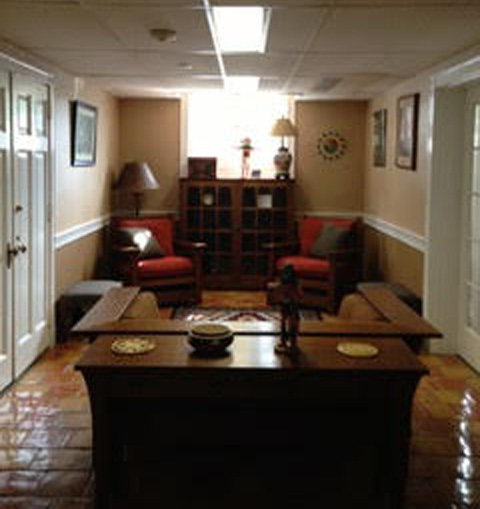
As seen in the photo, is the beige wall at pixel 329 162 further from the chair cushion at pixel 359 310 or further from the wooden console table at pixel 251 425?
the wooden console table at pixel 251 425

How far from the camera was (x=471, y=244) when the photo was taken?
515cm

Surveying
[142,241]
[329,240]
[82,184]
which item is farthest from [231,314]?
[82,184]

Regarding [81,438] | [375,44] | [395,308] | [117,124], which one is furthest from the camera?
[117,124]

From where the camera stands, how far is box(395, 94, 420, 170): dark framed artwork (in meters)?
5.77

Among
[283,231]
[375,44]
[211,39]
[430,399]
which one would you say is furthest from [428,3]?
[283,231]

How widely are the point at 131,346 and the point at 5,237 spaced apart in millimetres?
1814

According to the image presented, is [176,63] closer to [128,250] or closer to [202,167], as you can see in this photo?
[128,250]

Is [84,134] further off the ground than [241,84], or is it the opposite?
[241,84]

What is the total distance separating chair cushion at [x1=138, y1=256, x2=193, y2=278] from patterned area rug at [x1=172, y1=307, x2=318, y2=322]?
0.37 meters

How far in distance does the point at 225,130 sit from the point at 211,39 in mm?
4094

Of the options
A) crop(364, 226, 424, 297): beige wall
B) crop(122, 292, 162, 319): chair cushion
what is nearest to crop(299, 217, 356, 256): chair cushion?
crop(364, 226, 424, 297): beige wall

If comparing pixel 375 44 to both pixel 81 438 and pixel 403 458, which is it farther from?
pixel 81 438

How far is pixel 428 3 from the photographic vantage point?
3182 millimetres

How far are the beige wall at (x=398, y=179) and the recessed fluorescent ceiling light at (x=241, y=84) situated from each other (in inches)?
51.6
